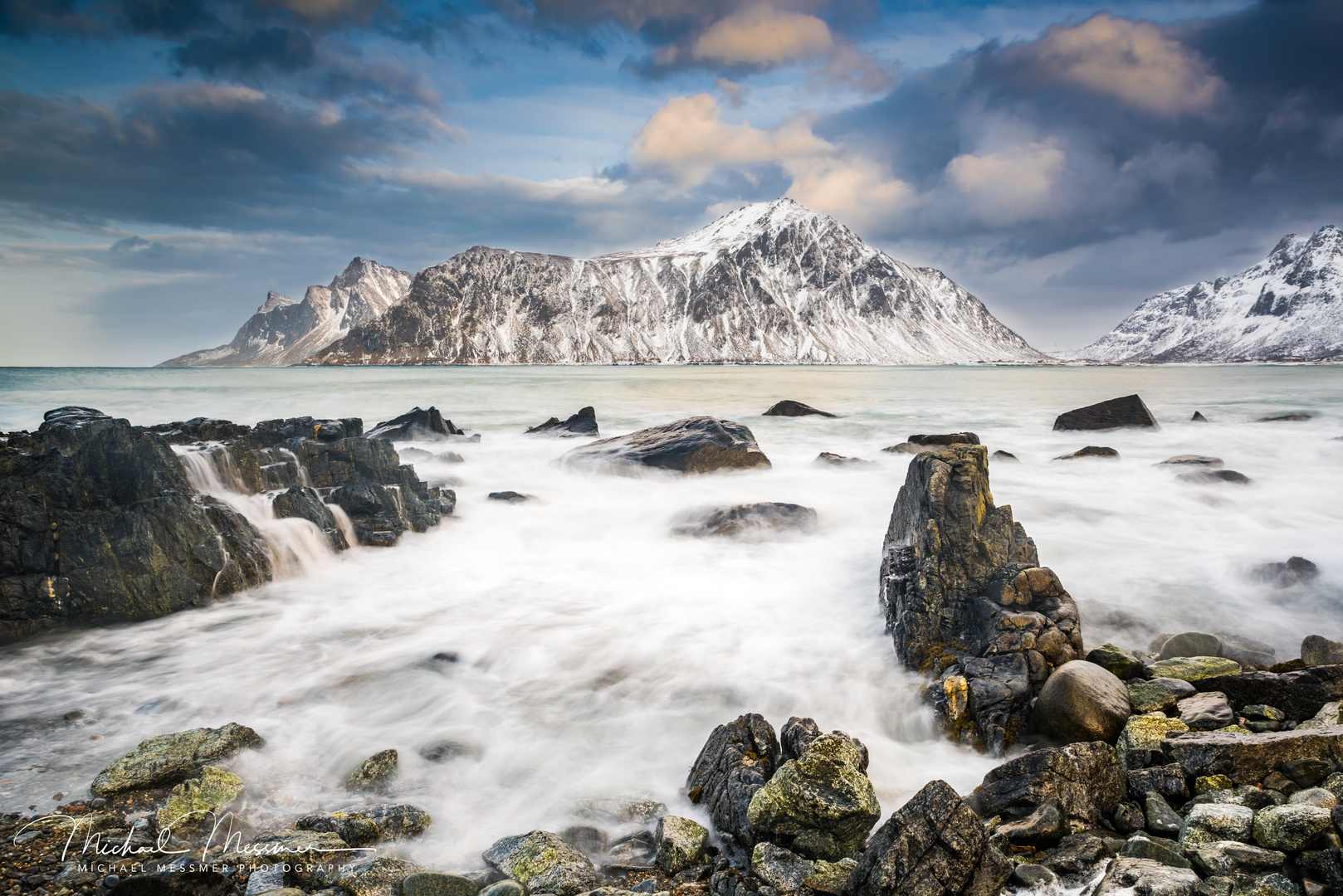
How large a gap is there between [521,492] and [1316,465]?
70.1 ft

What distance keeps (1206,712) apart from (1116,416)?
78.2 feet

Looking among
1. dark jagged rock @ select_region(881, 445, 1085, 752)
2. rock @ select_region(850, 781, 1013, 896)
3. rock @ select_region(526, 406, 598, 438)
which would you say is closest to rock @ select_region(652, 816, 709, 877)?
rock @ select_region(850, 781, 1013, 896)

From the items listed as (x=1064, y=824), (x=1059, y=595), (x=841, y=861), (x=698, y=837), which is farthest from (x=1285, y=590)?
(x=698, y=837)

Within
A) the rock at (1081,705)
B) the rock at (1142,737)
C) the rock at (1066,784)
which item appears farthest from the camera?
the rock at (1081,705)

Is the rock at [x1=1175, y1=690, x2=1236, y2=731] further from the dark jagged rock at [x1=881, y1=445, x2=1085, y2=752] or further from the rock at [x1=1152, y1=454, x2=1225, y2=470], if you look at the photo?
the rock at [x1=1152, y1=454, x2=1225, y2=470]

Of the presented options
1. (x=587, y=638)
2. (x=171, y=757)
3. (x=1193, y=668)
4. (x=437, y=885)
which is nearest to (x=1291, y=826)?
(x=1193, y=668)

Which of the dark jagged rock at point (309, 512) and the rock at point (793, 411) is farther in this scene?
the rock at point (793, 411)

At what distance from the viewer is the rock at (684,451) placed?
55.4 ft

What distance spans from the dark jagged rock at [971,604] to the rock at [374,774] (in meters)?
4.79

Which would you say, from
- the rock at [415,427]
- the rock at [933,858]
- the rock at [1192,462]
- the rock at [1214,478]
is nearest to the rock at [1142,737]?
the rock at [933,858]

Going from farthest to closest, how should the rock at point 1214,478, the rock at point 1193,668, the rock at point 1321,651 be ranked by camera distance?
the rock at point 1214,478 → the rock at point 1321,651 → the rock at point 1193,668

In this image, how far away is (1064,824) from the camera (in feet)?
13.0

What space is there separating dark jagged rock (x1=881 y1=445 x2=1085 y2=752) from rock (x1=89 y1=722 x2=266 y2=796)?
20.1ft

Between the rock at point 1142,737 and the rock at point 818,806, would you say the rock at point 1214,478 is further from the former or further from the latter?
the rock at point 818,806
